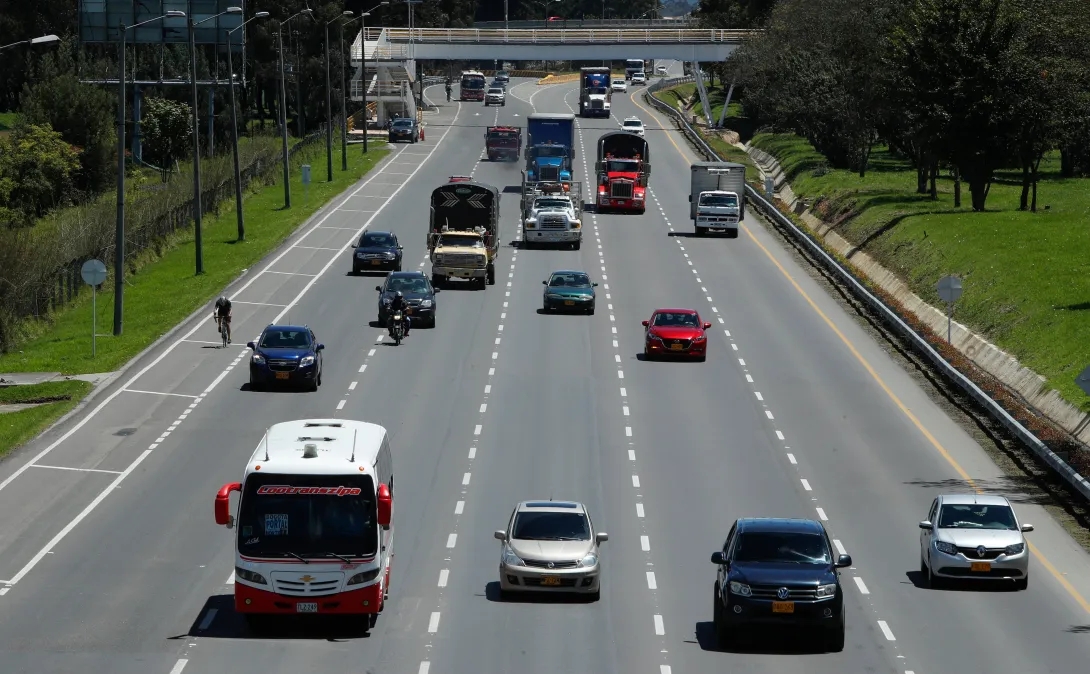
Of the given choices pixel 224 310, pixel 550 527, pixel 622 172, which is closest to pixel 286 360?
pixel 224 310

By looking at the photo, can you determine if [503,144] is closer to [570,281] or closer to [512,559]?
[570,281]

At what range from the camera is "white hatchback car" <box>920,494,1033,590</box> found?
2720cm

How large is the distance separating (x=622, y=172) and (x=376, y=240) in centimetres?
2389

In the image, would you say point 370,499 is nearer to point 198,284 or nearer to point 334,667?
point 334,667

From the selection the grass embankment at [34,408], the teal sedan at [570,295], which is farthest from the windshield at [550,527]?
the teal sedan at [570,295]

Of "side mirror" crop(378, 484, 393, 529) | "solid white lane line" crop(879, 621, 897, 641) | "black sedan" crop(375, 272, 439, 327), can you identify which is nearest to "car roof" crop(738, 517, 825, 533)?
"solid white lane line" crop(879, 621, 897, 641)

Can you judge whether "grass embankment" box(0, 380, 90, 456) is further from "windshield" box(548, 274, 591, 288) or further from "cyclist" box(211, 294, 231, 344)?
"windshield" box(548, 274, 591, 288)

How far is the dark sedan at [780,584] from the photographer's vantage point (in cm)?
2277

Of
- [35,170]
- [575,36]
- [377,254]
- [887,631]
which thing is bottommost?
[887,631]

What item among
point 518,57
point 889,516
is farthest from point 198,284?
point 518,57

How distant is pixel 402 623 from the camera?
24.6 meters

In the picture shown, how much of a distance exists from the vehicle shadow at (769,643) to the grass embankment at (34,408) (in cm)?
1941

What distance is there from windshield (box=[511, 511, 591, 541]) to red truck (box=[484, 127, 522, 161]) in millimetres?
77815

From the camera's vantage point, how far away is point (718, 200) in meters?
75.6
